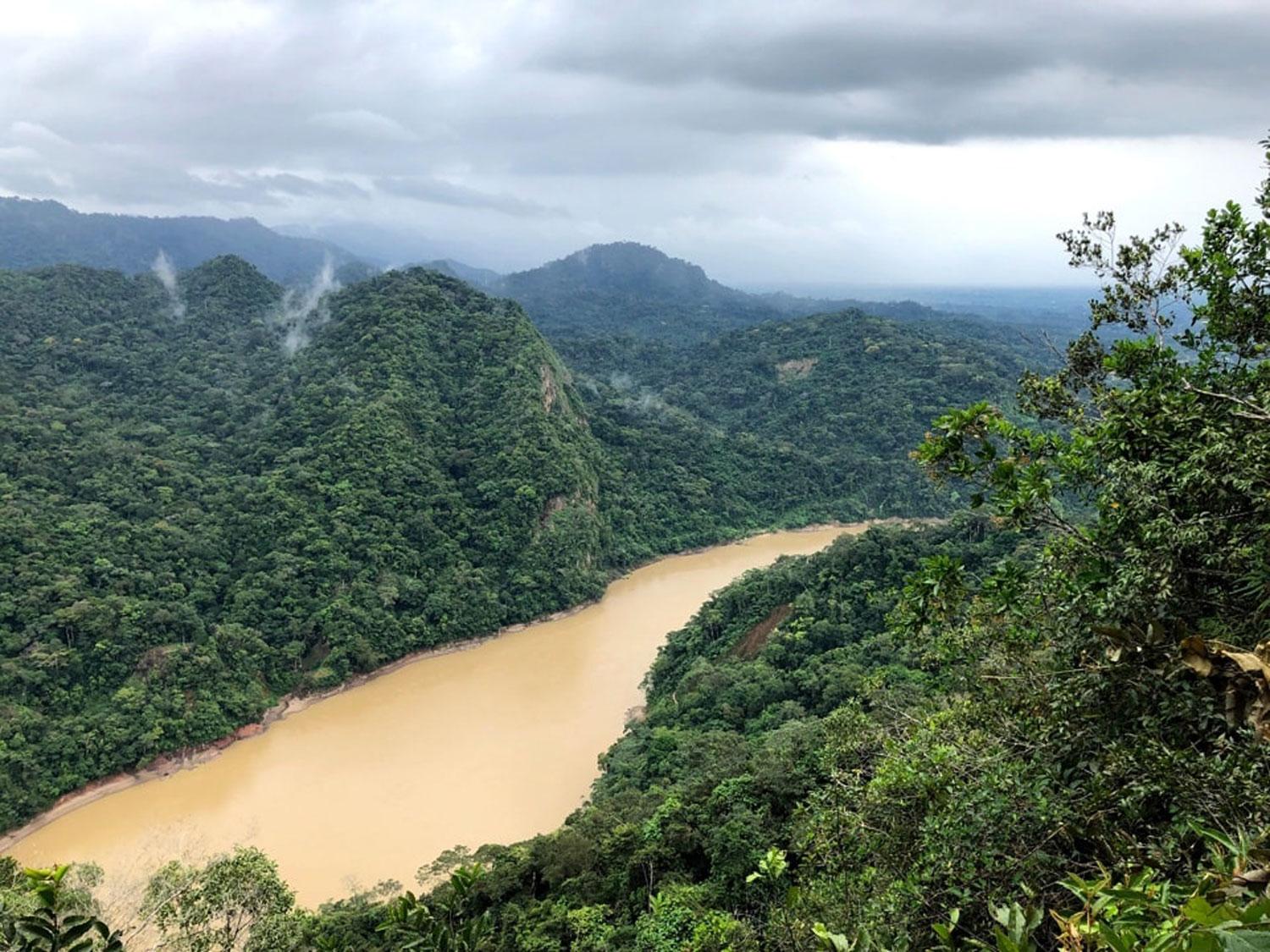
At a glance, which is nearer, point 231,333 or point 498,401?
point 498,401

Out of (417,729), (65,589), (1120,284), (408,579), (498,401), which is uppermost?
(1120,284)

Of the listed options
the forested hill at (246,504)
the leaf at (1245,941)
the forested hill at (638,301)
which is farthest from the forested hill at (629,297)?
the leaf at (1245,941)

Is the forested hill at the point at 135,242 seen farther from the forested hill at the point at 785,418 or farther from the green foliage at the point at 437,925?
the green foliage at the point at 437,925

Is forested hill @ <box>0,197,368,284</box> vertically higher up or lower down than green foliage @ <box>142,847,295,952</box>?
higher up

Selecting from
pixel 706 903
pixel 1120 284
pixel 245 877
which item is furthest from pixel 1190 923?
pixel 245 877

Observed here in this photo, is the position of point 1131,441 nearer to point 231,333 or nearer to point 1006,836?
point 1006,836

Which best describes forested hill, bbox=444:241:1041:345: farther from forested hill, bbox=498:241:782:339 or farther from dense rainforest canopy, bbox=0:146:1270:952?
dense rainforest canopy, bbox=0:146:1270:952

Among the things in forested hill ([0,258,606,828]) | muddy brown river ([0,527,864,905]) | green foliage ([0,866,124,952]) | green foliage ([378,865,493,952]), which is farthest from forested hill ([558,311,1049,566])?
green foliage ([0,866,124,952])

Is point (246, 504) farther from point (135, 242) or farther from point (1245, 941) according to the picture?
point (135, 242)
